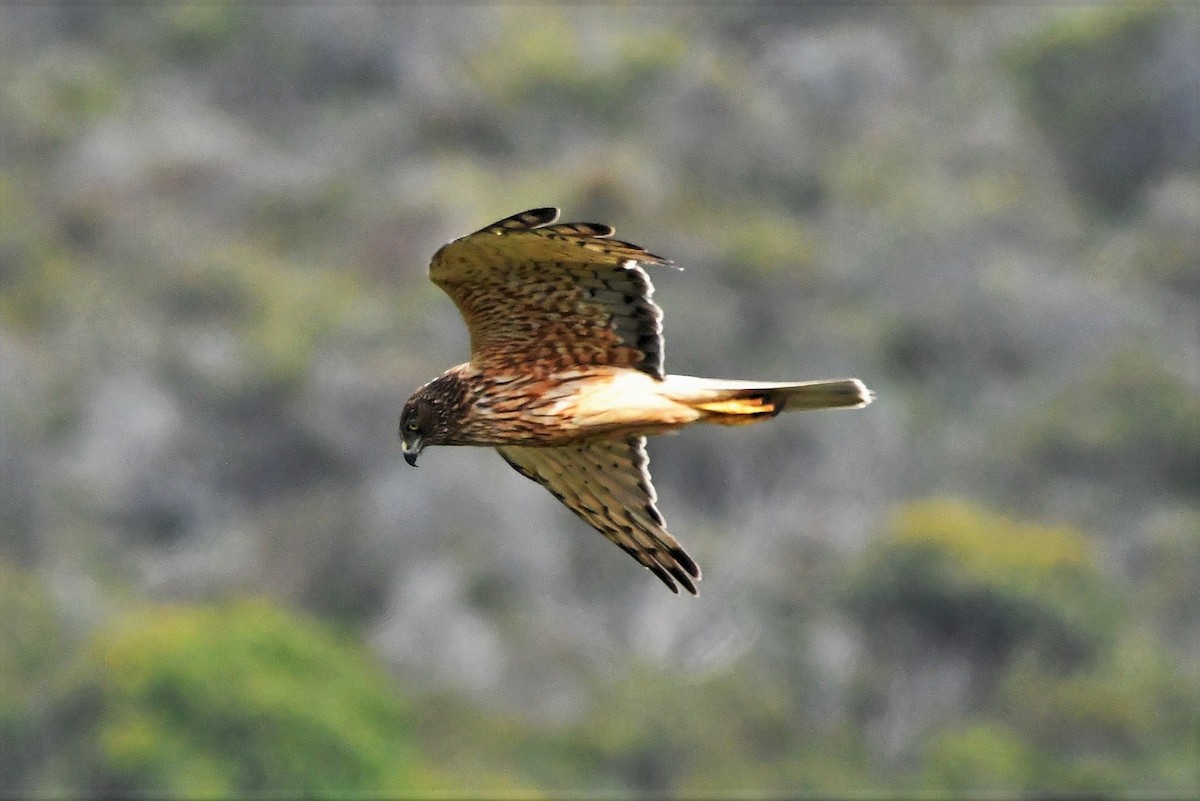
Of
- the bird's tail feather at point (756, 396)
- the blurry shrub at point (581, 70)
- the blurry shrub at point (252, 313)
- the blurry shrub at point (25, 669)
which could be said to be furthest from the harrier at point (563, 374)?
the blurry shrub at point (581, 70)

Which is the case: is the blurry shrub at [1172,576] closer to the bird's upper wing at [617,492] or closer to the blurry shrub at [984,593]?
the blurry shrub at [984,593]

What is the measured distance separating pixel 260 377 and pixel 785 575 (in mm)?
9135

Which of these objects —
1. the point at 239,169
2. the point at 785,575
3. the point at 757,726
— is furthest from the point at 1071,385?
the point at 239,169

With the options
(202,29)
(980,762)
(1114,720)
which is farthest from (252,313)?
Result: (1114,720)

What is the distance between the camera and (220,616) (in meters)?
31.6

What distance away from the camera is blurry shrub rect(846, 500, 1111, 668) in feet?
106

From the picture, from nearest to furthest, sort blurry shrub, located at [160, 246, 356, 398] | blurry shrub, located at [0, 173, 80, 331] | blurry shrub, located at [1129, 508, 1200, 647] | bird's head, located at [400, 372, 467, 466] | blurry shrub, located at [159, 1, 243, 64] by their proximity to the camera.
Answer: bird's head, located at [400, 372, 467, 466] < blurry shrub, located at [1129, 508, 1200, 647] < blurry shrub, located at [160, 246, 356, 398] < blurry shrub, located at [0, 173, 80, 331] < blurry shrub, located at [159, 1, 243, 64]

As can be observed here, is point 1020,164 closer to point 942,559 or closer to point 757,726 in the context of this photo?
point 942,559

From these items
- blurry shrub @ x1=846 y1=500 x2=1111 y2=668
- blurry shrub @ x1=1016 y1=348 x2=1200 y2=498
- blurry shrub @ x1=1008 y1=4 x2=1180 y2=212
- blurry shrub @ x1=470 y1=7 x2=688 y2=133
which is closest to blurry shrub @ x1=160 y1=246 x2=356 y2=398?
blurry shrub @ x1=470 y1=7 x2=688 y2=133

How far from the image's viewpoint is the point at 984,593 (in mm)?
32344

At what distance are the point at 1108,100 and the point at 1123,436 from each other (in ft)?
39.0

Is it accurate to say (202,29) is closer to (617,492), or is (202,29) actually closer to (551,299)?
(617,492)

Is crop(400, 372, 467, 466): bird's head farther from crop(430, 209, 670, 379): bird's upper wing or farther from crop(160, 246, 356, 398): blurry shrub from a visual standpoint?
crop(160, 246, 356, 398): blurry shrub

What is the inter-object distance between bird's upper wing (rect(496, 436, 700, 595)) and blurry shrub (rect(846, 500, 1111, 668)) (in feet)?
77.2
